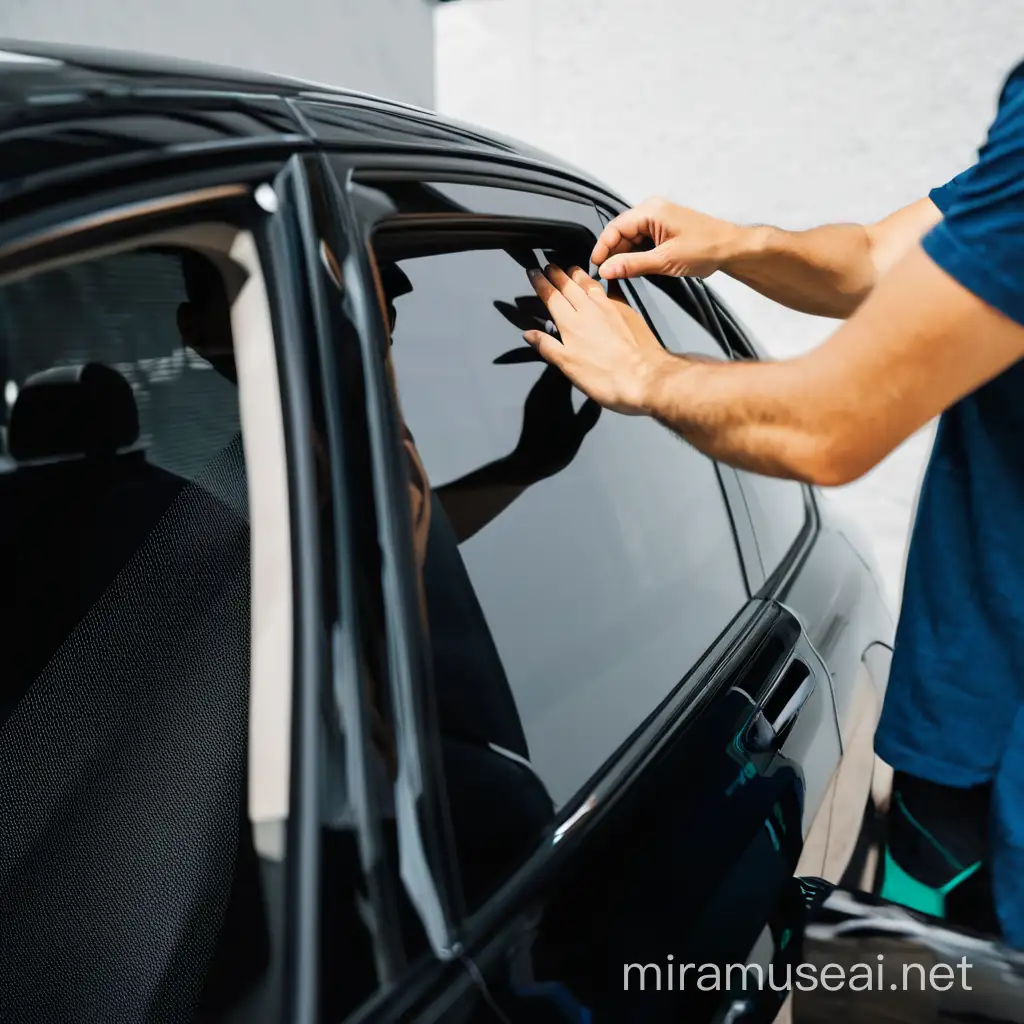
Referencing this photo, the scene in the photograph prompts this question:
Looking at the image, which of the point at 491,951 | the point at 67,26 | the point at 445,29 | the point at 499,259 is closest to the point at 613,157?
the point at 445,29

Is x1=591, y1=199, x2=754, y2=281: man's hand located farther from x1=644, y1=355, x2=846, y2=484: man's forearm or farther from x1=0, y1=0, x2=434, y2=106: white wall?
x1=0, y1=0, x2=434, y2=106: white wall

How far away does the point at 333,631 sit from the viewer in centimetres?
71

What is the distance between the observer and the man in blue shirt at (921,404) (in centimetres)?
94

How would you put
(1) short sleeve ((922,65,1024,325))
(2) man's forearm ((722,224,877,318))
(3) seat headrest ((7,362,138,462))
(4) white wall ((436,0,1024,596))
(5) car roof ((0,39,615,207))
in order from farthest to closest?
(4) white wall ((436,0,1024,596)), (2) man's forearm ((722,224,877,318)), (1) short sleeve ((922,65,1024,325)), (3) seat headrest ((7,362,138,462)), (5) car roof ((0,39,615,207))

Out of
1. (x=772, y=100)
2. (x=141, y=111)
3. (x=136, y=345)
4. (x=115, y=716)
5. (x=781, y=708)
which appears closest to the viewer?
(x=141, y=111)

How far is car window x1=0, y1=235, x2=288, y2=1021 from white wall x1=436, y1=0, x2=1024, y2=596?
5.24 metres

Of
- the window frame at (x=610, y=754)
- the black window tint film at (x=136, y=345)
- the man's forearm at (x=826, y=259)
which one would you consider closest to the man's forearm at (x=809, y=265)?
the man's forearm at (x=826, y=259)

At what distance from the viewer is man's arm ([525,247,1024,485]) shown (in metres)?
0.94

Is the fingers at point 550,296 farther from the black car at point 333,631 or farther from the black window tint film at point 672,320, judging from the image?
the black window tint film at point 672,320

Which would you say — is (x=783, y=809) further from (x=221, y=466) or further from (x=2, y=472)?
(x=2, y=472)

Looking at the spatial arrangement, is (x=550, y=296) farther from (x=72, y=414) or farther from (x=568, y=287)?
(x=72, y=414)

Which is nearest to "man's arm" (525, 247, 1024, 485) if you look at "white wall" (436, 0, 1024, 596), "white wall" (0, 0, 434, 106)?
"white wall" (0, 0, 434, 106)

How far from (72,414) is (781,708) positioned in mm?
954

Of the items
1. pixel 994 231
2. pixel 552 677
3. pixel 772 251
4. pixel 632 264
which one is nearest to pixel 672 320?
pixel 772 251
